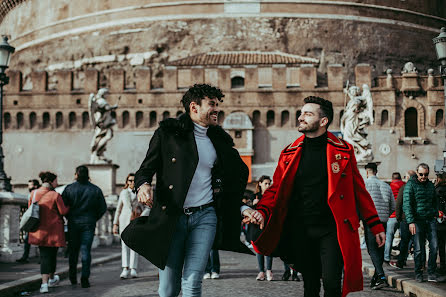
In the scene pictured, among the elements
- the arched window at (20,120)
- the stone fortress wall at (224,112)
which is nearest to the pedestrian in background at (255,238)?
the stone fortress wall at (224,112)

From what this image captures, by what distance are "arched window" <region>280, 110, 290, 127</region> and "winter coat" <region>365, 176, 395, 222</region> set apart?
24633mm

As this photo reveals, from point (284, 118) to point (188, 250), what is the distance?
28820 mm

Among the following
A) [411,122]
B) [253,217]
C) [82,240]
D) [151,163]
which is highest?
[411,122]

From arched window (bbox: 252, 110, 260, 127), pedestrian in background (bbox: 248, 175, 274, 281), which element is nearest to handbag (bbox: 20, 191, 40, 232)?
pedestrian in background (bbox: 248, 175, 274, 281)

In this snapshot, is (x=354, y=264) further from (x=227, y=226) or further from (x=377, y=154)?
(x=377, y=154)

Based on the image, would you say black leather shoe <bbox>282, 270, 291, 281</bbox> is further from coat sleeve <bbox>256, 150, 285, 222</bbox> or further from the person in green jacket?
coat sleeve <bbox>256, 150, 285, 222</bbox>

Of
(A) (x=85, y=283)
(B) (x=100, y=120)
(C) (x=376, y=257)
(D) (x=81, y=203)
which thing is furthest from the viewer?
(B) (x=100, y=120)

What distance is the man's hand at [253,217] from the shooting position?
340cm

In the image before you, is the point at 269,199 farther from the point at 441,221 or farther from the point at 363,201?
the point at 441,221

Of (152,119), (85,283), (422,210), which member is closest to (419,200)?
(422,210)

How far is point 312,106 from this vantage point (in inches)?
148

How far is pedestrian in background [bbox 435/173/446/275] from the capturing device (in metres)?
7.29

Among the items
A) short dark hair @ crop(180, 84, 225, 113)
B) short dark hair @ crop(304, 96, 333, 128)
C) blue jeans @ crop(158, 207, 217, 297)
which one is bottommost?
blue jeans @ crop(158, 207, 217, 297)

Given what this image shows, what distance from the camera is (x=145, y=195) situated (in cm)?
327
